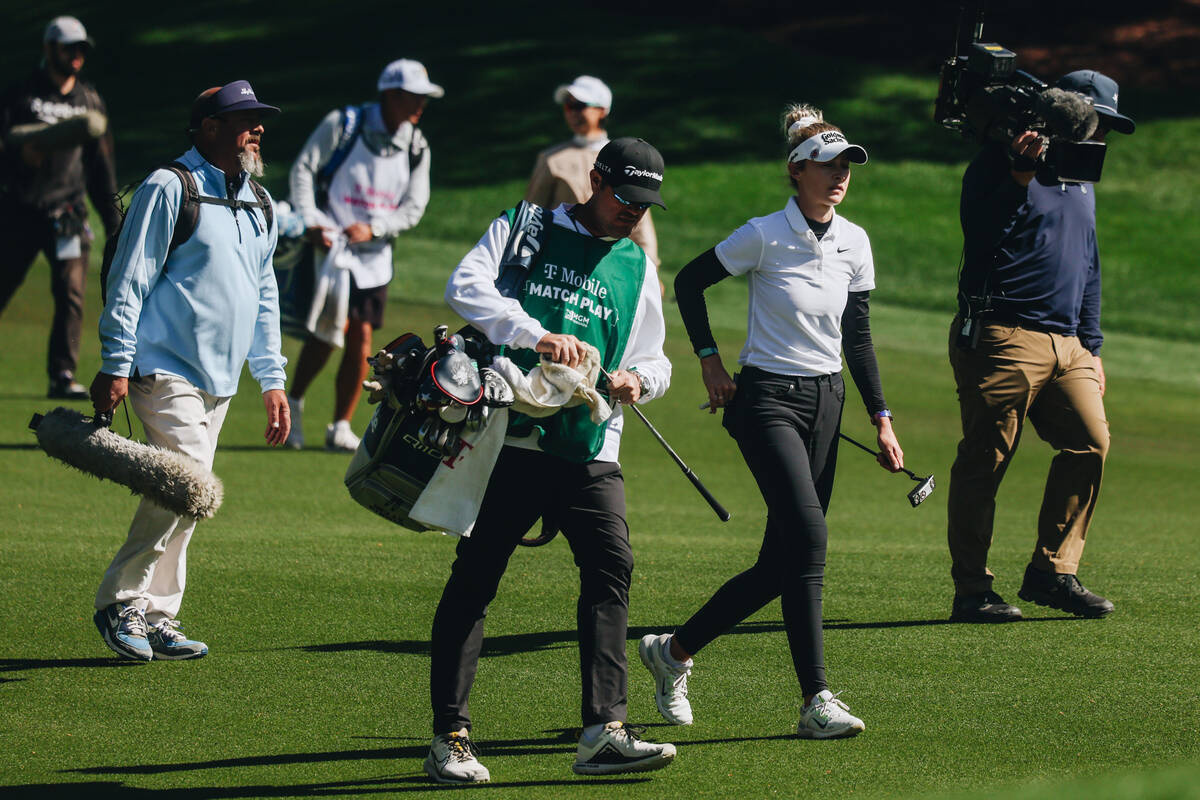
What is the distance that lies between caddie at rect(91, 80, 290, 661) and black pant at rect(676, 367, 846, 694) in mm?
1783

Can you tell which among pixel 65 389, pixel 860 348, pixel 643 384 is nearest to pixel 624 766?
pixel 643 384

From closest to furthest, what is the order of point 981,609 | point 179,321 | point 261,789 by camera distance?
point 261,789 → point 179,321 → point 981,609

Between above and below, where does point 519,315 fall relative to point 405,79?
above

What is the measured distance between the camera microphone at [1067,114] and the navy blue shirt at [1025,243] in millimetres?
289

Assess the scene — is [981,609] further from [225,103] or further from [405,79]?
[405,79]

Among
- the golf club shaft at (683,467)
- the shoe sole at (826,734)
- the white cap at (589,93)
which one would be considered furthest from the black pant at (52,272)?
the shoe sole at (826,734)

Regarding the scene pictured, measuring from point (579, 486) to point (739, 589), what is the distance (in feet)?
3.30

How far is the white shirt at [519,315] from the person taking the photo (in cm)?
493

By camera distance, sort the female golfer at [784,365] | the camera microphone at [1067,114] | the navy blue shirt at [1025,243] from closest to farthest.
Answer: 1. the female golfer at [784,365]
2. the camera microphone at [1067,114]
3. the navy blue shirt at [1025,243]

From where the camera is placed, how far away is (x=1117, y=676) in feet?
20.8

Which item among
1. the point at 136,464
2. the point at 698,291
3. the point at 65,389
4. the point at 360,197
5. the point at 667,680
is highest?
the point at 698,291

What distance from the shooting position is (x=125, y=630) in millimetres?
6191

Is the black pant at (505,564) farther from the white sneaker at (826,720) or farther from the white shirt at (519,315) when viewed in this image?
the white sneaker at (826,720)

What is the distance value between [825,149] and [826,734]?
6.60 feet
